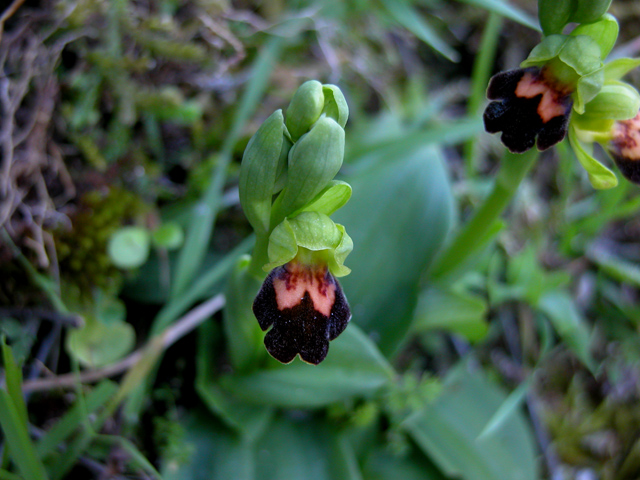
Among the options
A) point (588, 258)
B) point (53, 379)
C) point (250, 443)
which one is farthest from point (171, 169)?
point (588, 258)

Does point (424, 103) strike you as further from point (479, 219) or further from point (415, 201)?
point (479, 219)

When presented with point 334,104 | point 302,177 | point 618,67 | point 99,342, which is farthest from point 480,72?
point 99,342

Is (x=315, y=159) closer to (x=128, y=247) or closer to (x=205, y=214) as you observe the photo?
(x=205, y=214)

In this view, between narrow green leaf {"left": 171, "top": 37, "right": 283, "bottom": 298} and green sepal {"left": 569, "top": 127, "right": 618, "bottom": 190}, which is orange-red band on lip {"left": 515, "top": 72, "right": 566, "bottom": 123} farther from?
narrow green leaf {"left": 171, "top": 37, "right": 283, "bottom": 298}

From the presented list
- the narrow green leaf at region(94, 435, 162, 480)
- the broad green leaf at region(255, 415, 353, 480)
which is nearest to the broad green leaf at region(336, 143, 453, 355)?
the broad green leaf at region(255, 415, 353, 480)

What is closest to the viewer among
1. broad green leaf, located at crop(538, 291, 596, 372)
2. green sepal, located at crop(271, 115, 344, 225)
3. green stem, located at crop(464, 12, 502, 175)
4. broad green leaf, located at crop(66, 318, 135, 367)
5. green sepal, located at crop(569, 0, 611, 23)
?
green sepal, located at crop(271, 115, 344, 225)

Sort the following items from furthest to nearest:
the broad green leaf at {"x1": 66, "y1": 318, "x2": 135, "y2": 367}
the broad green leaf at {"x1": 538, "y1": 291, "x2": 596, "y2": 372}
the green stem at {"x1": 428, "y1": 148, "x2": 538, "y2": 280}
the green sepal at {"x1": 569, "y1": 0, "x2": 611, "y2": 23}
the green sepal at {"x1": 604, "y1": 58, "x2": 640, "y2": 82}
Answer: the broad green leaf at {"x1": 538, "y1": 291, "x2": 596, "y2": 372} < the broad green leaf at {"x1": 66, "y1": 318, "x2": 135, "y2": 367} < the green stem at {"x1": 428, "y1": 148, "x2": 538, "y2": 280} < the green sepal at {"x1": 604, "y1": 58, "x2": 640, "y2": 82} < the green sepal at {"x1": 569, "y1": 0, "x2": 611, "y2": 23}

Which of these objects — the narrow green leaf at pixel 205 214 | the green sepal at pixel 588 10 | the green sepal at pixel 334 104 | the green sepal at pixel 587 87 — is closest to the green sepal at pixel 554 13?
the green sepal at pixel 588 10
